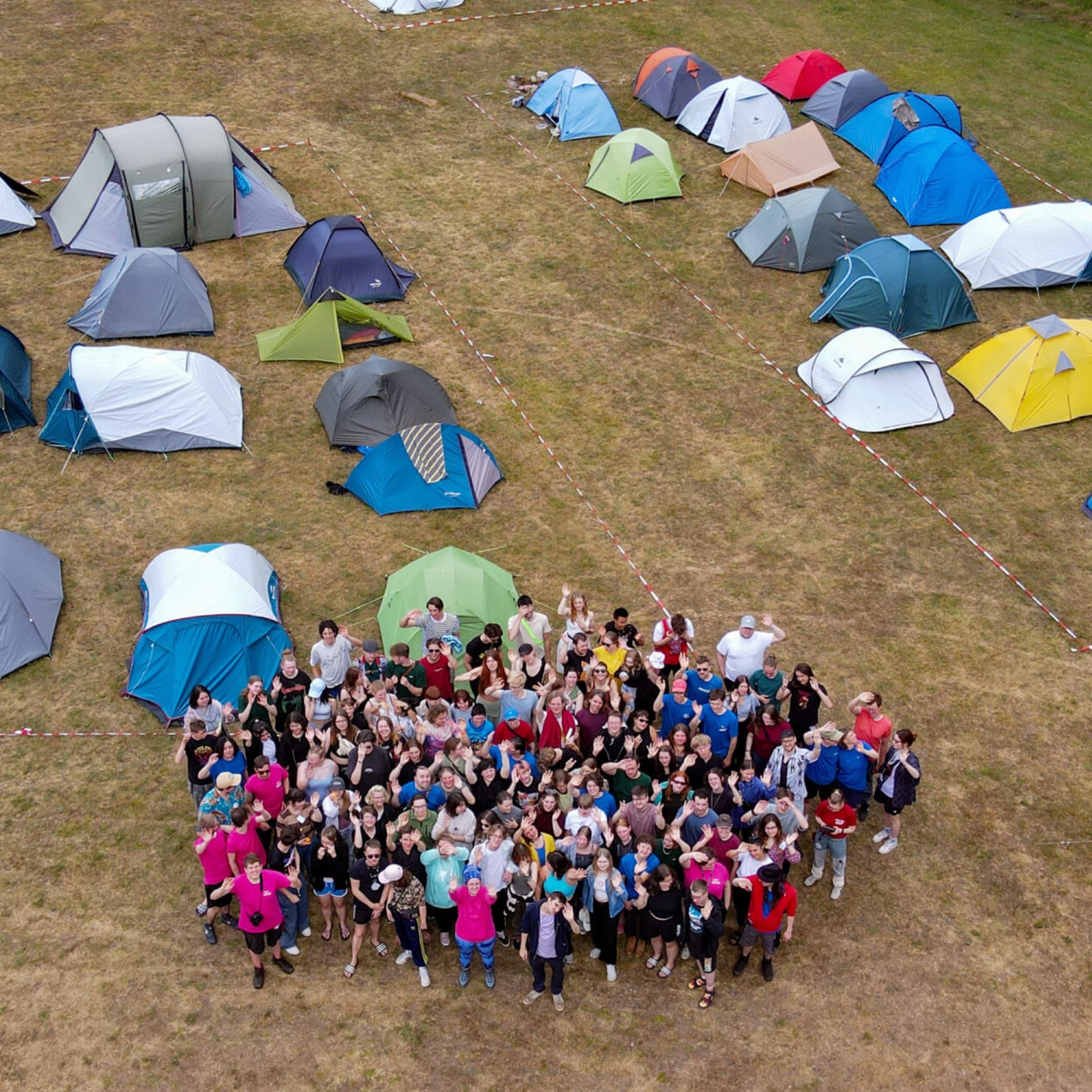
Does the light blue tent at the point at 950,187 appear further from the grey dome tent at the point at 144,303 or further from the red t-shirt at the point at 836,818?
the red t-shirt at the point at 836,818

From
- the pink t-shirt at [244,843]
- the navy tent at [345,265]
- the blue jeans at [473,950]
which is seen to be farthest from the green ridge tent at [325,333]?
the blue jeans at [473,950]

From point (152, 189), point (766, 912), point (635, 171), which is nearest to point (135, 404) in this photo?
point (152, 189)

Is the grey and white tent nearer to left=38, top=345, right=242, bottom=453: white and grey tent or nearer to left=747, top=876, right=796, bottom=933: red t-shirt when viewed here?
left=38, top=345, right=242, bottom=453: white and grey tent

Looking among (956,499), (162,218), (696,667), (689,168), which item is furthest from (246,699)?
(689,168)

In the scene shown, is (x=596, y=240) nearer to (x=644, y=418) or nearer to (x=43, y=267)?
(x=644, y=418)

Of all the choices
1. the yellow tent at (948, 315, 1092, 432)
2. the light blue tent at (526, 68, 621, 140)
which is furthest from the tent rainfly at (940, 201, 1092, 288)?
the light blue tent at (526, 68, 621, 140)
